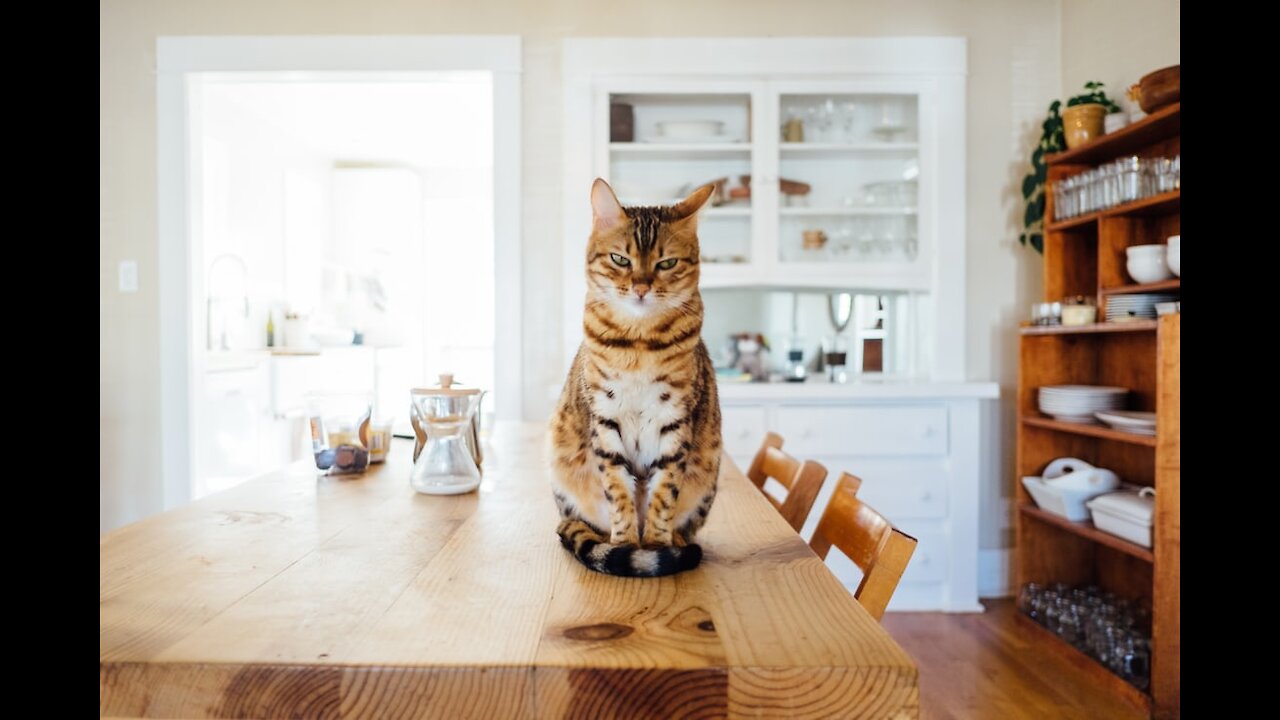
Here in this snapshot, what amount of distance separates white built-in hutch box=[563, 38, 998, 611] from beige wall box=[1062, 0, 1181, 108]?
46cm

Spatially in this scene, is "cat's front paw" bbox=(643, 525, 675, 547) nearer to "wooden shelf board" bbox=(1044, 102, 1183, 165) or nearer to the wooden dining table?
the wooden dining table

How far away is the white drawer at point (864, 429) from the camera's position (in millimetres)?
2930

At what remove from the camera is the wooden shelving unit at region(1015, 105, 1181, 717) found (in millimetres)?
2324

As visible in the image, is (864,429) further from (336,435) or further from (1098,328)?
(336,435)

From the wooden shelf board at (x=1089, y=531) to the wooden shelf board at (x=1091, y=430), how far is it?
0.30 m

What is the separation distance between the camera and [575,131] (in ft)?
10.1

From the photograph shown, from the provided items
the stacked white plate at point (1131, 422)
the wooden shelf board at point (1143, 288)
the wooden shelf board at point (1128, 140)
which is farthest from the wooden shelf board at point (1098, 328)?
the wooden shelf board at point (1128, 140)

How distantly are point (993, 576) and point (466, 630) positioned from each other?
3.09m

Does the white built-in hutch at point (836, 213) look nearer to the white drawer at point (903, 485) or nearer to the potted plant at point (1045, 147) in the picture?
the white drawer at point (903, 485)

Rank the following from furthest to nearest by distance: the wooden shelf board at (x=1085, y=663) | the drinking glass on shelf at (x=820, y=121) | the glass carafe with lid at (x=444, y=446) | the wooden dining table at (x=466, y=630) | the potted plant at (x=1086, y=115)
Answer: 1. the drinking glass on shelf at (x=820, y=121)
2. the potted plant at (x=1086, y=115)
3. the wooden shelf board at (x=1085, y=663)
4. the glass carafe with lid at (x=444, y=446)
5. the wooden dining table at (x=466, y=630)

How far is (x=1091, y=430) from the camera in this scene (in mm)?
2479

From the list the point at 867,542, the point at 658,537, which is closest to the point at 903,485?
the point at 867,542
